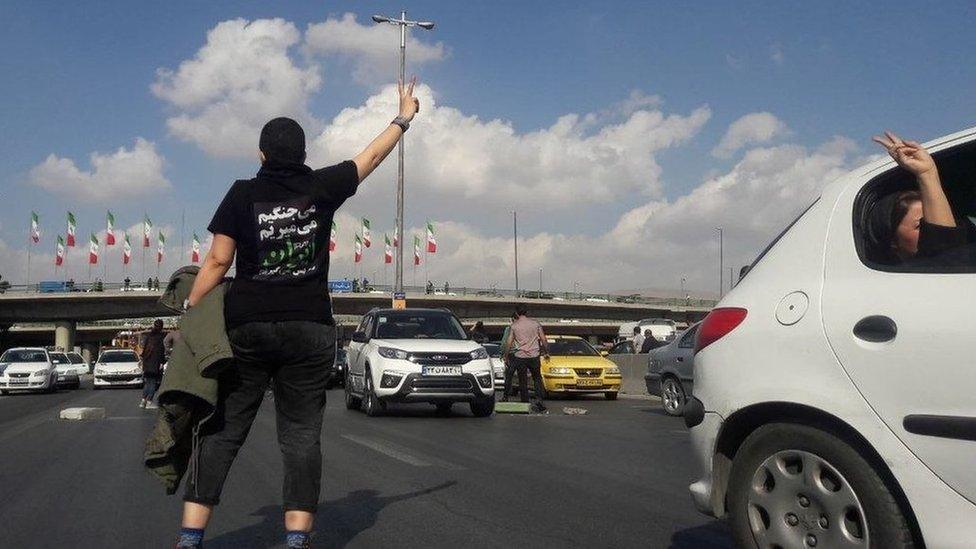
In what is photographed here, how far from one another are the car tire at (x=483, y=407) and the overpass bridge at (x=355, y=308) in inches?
1758

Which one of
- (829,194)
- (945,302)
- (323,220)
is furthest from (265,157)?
(945,302)

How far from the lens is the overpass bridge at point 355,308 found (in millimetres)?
67500

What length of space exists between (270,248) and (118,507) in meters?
3.39

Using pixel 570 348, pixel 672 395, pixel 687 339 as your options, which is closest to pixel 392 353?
pixel 672 395

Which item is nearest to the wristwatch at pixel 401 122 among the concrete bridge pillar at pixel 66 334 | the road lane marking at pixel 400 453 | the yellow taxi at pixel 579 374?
the road lane marking at pixel 400 453

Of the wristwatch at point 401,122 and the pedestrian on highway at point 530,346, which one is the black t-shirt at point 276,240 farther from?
the pedestrian on highway at point 530,346

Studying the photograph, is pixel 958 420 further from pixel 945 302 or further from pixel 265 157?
pixel 265 157

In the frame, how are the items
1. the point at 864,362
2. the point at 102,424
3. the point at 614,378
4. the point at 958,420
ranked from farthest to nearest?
the point at 614,378
the point at 102,424
the point at 864,362
the point at 958,420

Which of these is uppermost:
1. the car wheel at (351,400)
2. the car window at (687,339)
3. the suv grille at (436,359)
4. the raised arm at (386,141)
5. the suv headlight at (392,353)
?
the raised arm at (386,141)

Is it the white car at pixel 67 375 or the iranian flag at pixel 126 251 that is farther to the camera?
the iranian flag at pixel 126 251

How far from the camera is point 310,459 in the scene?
411 cm

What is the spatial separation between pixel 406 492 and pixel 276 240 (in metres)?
3.53

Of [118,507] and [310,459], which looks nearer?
[310,459]

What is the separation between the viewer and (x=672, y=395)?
16.5 metres
